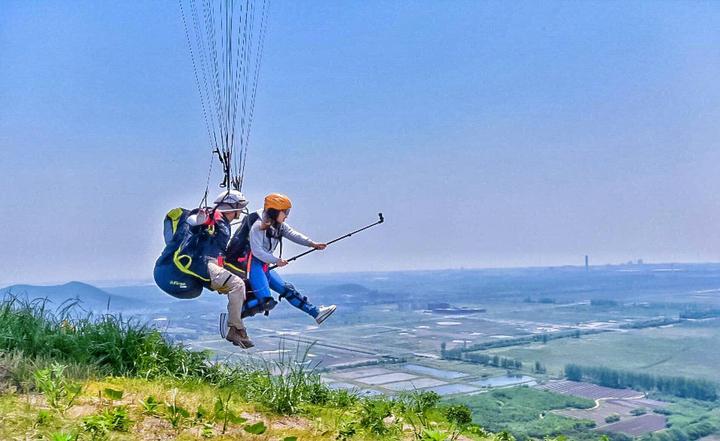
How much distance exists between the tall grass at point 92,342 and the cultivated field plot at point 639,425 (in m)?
29.4

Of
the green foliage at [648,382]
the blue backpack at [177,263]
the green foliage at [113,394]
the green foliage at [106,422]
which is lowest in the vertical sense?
the green foliage at [648,382]

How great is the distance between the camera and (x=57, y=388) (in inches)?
197

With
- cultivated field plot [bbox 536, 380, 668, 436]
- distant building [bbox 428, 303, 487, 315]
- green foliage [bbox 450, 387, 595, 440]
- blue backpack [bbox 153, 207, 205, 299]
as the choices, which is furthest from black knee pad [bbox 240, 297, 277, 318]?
distant building [bbox 428, 303, 487, 315]

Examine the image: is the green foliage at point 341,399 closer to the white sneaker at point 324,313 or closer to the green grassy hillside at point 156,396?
the green grassy hillside at point 156,396

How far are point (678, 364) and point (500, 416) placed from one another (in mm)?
40194

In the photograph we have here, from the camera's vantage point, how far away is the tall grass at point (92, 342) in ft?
19.8

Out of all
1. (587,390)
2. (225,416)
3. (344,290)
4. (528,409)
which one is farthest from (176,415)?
(344,290)

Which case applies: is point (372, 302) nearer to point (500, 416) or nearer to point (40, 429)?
point (500, 416)

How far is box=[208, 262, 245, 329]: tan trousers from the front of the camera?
623 centimetres

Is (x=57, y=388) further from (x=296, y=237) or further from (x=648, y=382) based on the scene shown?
(x=648, y=382)

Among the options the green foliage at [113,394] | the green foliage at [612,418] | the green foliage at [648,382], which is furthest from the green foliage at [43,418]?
the green foliage at [648,382]

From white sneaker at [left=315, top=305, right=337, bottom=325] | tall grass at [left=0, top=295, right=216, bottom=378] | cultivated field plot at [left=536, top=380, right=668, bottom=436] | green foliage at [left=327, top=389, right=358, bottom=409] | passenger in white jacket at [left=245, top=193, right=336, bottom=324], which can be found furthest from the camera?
cultivated field plot at [left=536, top=380, right=668, bottom=436]

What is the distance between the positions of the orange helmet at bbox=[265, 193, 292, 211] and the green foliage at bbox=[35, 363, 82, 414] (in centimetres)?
239

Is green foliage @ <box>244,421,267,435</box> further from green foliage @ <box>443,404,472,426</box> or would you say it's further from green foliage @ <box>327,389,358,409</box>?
green foliage @ <box>443,404,472,426</box>
